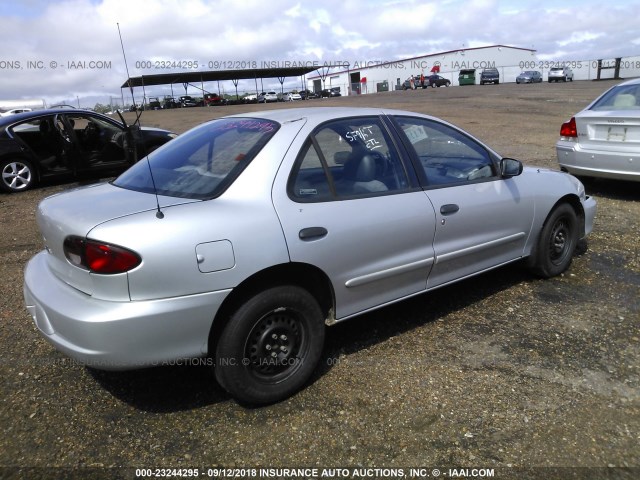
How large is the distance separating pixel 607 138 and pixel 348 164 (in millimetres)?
5018

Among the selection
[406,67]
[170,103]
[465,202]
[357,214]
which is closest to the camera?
[357,214]

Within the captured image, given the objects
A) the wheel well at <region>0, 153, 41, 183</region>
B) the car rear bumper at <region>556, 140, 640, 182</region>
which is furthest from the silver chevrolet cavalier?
the wheel well at <region>0, 153, 41, 183</region>

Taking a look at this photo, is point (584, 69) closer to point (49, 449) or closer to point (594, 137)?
point (594, 137)

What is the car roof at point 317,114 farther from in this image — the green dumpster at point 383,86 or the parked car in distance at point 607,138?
the green dumpster at point 383,86

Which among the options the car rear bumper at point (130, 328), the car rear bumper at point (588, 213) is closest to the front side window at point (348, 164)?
the car rear bumper at point (130, 328)

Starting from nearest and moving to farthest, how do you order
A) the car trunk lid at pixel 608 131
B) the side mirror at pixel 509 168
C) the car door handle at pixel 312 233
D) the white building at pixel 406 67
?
the car door handle at pixel 312 233 < the side mirror at pixel 509 168 < the car trunk lid at pixel 608 131 < the white building at pixel 406 67

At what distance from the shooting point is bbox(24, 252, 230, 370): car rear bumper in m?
2.45

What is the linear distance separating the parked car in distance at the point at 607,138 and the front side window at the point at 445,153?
11.7 feet

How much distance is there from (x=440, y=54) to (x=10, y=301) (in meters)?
77.6

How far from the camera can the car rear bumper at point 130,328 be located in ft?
8.04

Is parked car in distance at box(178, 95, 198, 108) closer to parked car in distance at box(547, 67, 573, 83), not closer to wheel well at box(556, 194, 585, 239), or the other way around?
parked car in distance at box(547, 67, 573, 83)

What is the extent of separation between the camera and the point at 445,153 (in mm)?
3996

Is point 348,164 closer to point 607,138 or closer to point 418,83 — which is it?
point 607,138

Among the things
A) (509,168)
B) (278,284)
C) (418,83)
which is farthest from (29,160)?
(418,83)
